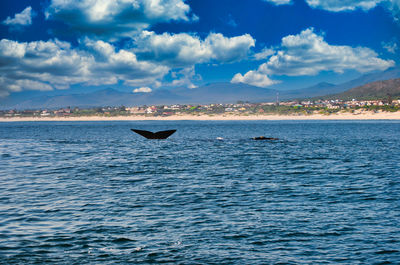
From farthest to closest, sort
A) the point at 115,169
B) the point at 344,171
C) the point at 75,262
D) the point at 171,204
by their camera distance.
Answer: the point at 115,169 → the point at 344,171 → the point at 171,204 → the point at 75,262

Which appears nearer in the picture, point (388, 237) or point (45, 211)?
point (388, 237)

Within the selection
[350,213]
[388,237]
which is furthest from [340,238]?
[350,213]

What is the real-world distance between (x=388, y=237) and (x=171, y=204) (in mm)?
11016

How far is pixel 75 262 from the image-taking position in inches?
516

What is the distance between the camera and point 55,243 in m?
15.1

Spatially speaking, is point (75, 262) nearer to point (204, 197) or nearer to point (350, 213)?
point (204, 197)

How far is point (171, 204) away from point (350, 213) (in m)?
9.36

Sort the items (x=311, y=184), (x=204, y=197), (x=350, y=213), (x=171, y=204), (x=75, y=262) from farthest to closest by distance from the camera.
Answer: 1. (x=311, y=184)
2. (x=204, y=197)
3. (x=171, y=204)
4. (x=350, y=213)
5. (x=75, y=262)

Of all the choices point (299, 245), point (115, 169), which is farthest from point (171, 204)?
point (115, 169)

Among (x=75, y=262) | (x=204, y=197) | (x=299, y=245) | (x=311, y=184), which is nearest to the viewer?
(x=75, y=262)

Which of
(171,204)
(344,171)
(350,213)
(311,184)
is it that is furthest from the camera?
(344,171)

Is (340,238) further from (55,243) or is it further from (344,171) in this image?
(344,171)

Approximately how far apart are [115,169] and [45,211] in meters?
17.6

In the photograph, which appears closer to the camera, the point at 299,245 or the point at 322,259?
the point at 322,259
